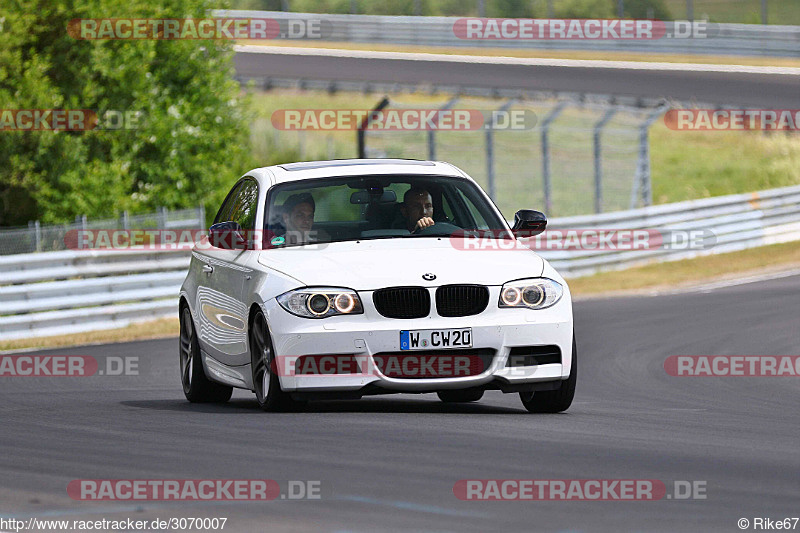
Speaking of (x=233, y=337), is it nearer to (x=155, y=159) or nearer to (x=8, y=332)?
(x=8, y=332)

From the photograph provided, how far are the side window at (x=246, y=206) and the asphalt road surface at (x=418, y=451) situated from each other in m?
1.29

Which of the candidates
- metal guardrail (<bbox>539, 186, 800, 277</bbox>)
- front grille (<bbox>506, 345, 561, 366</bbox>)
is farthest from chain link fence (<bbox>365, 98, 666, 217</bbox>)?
front grille (<bbox>506, 345, 561, 366</bbox>)

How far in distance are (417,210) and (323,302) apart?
138cm

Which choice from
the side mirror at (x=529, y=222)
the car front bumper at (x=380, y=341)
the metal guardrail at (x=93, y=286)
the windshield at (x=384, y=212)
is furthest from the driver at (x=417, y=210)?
the metal guardrail at (x=93, y=286)

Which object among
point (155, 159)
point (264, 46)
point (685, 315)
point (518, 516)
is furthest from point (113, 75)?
point (264, 46)

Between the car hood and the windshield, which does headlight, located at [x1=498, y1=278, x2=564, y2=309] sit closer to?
the car hood

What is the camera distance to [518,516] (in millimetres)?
5980

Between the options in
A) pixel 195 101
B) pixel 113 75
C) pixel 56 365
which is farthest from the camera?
pixel 195 101

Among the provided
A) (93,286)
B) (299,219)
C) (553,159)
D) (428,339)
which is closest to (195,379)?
(299,219)

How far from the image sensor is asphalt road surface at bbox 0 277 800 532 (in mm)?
6082

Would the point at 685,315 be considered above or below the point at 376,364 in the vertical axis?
below

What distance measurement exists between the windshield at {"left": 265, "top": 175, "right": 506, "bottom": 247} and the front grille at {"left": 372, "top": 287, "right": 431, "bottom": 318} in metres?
0.84

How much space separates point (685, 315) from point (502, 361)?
10704 mm

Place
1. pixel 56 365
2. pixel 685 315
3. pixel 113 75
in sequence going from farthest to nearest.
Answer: pixel 113 75
pixel 685 315
pixel 56 365
